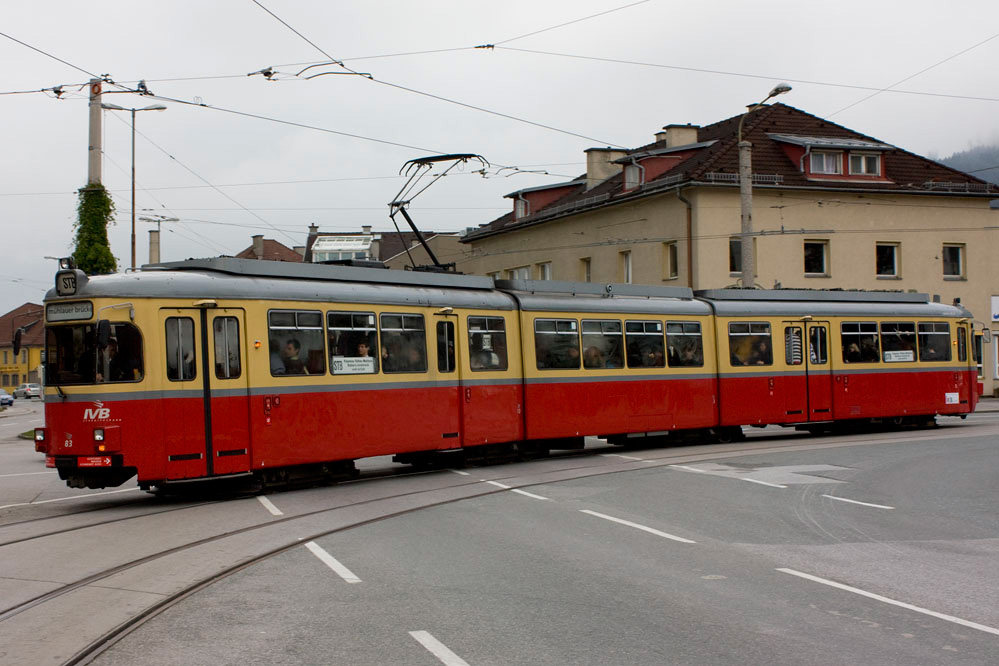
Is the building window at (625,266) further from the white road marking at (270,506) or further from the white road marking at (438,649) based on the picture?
the white road marking at (438,649)

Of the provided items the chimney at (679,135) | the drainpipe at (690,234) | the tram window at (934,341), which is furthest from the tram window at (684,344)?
the chimney at (679,135)

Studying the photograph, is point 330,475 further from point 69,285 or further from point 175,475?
point 69,285

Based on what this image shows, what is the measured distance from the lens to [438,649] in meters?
6.52

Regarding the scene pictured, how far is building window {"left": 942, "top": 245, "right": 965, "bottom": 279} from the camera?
144 ft

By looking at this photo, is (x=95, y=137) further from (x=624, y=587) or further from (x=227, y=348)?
(x=624, y=587)

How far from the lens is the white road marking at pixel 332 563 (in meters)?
8.89

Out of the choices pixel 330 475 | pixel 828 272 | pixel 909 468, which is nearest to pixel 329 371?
pixel 330 475

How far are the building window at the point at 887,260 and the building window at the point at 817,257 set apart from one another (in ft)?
8.08

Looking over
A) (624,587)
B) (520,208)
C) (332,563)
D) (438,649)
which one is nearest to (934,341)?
(624,587)

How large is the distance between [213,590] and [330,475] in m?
8.28

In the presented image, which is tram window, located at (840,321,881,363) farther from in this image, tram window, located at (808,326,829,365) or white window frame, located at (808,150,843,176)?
white window frame, located at (808,150,843,176)

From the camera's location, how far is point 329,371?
1639 cm

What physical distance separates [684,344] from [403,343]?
7.83 meters

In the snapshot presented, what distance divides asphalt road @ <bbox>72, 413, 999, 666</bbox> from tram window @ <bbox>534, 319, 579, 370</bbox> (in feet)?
18.7
